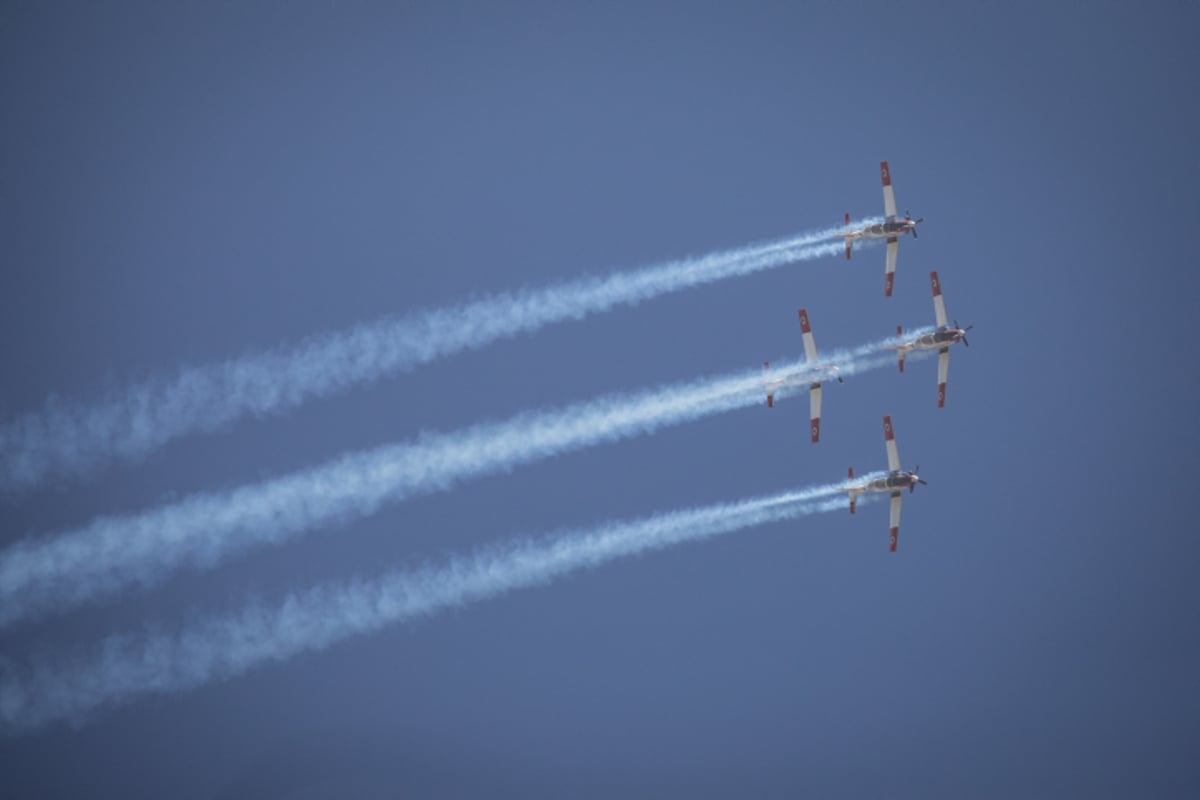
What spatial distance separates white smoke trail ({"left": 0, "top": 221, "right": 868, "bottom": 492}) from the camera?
39.8 meters

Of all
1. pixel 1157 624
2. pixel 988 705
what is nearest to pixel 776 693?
pixel 988 705

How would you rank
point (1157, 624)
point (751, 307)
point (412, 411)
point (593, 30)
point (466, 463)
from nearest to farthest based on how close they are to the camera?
point (466, 463), point (412, 411), point (1157, 624), point (751, 307), point (593, 30)

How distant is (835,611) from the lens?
218 feet

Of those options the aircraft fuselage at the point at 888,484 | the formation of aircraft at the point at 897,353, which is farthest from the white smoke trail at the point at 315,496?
the aircraft fuselage at the point at 888,484

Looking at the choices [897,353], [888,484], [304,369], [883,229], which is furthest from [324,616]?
[883,229]

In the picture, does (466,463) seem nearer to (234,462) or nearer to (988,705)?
(234,462)

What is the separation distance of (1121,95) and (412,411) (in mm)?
55991

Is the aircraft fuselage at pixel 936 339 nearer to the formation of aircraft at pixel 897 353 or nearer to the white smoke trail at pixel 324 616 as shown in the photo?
the formation of aircraft at pixel 897 353

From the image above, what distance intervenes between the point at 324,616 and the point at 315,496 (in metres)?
3.91

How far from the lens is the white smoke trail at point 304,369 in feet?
131

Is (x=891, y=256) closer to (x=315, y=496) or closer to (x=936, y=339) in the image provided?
(x=936, y=339)

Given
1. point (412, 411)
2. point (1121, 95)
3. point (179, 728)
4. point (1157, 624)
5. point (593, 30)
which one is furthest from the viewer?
point (593, 30)

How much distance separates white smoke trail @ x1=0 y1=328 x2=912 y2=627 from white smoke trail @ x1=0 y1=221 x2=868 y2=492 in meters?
2.40

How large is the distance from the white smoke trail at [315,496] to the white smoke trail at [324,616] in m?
2.77
